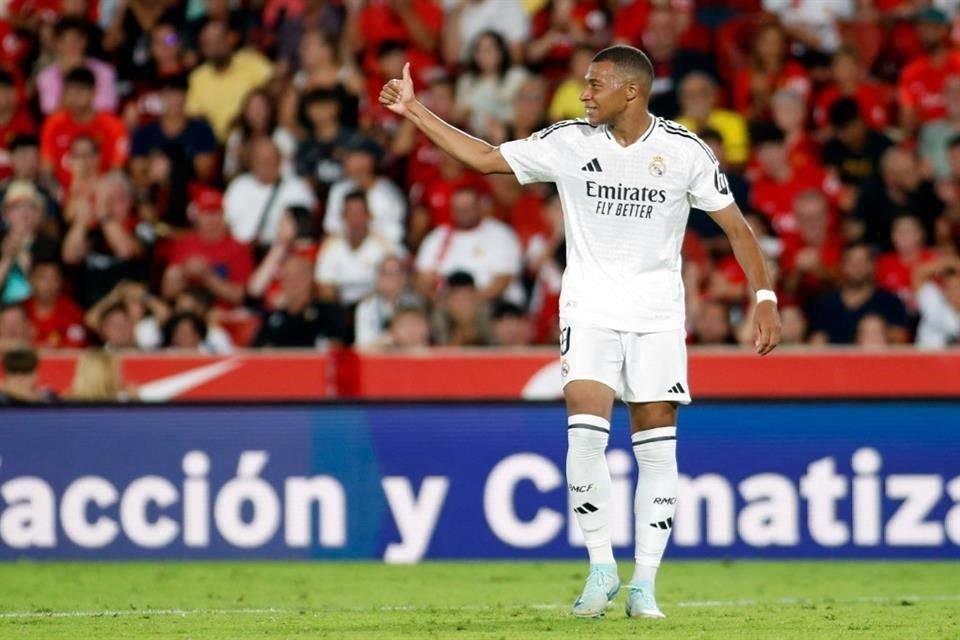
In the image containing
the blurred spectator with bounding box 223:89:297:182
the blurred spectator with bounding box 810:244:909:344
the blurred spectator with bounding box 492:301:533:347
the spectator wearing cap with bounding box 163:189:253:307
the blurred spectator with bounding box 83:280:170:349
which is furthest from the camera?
the blurred spectator with bounding box 223:89:297:182

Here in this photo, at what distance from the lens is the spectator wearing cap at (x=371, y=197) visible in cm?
1595

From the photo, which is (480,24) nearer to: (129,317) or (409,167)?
(409,167)

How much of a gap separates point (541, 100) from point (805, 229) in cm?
248

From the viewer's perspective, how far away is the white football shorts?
8.48 metres

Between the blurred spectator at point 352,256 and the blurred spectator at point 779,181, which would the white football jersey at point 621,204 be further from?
the blurred spectator at point 779,181

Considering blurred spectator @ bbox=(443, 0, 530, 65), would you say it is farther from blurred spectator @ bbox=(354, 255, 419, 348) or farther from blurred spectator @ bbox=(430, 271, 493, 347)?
blurred spectator @ bbox=(430, 271, 493, 347)

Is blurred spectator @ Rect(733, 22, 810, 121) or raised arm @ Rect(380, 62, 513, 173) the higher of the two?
blurred spectator @ Rect(733, 22, 810, 121)

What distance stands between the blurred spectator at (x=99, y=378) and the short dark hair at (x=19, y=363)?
0.38m

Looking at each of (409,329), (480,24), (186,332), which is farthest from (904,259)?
(186,332)

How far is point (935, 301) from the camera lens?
15.1 m

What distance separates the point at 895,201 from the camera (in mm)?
16016

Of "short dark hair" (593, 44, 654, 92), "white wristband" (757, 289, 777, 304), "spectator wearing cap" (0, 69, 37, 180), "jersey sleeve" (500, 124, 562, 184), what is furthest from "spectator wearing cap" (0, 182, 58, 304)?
"white wristband" (757, 289, 777, 304)

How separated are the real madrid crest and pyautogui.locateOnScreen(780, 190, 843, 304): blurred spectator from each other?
6.96 meters

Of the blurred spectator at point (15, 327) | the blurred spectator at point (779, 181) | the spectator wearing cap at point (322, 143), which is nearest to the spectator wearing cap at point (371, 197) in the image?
the spectator wearing cap at point (322, 143)
